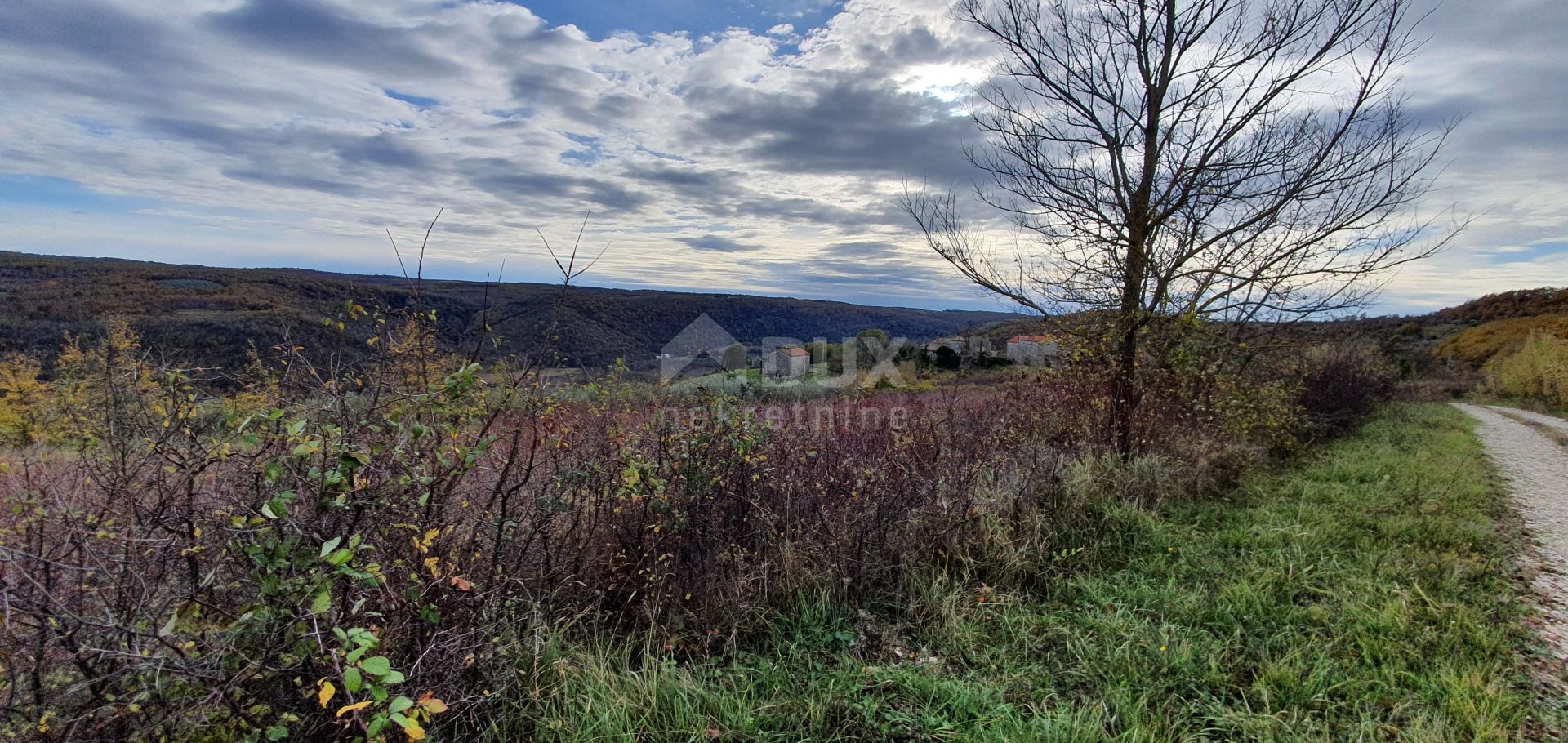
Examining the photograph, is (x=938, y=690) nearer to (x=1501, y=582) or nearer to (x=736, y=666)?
(x=736, y=666)

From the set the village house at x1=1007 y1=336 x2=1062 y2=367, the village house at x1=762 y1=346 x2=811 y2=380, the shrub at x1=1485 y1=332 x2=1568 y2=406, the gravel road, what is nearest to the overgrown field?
the gravel road

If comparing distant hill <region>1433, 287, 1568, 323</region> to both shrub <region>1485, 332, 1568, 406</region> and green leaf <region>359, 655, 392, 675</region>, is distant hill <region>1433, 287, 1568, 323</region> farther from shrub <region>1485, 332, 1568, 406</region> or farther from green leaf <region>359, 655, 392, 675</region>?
green leaf <region>359, 655, 392, 675</region>

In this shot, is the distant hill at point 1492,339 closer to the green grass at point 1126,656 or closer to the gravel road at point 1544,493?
the gravel road at point 1544,493

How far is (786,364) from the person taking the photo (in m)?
19.2

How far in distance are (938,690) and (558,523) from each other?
7.43ft

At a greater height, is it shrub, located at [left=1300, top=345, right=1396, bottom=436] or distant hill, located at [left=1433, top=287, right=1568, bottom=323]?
distant hill, located at [left=1433, top=287, right=1568, bottom=323]

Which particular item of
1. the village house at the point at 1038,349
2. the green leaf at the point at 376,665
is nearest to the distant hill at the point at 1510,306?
the village house at the point at 1038,349

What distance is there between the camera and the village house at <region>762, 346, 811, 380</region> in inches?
714

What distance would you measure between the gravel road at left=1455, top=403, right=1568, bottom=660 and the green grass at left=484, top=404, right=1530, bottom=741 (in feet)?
0.58

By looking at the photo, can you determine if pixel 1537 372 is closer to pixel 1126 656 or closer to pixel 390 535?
pixel 1126 656

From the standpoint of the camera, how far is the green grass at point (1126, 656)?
2.56m

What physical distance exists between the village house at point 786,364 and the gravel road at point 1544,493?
44.4 feet

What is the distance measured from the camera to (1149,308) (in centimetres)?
651

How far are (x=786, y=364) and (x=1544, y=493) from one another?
15089 mm
